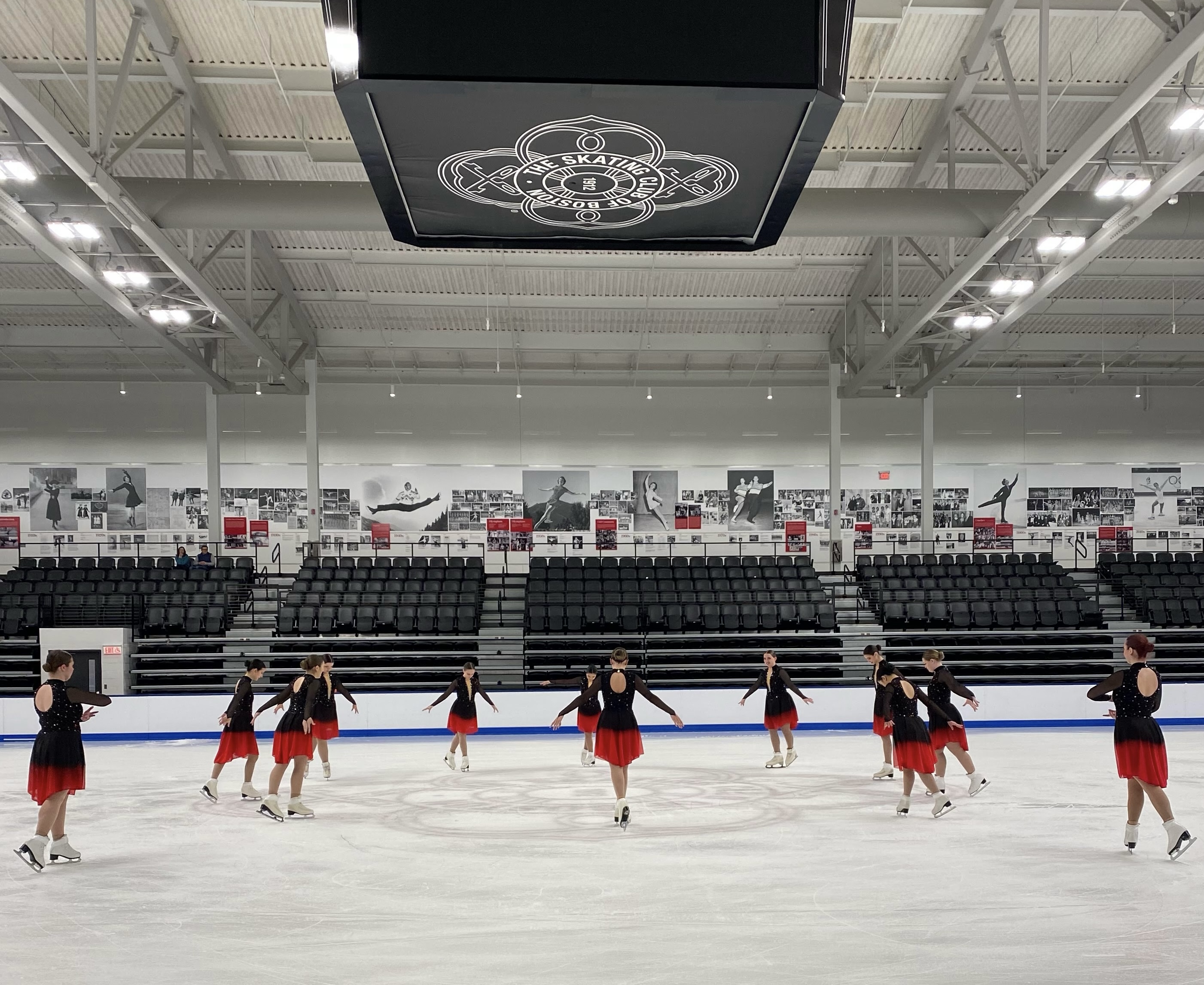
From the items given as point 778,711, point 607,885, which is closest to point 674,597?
point 778,711

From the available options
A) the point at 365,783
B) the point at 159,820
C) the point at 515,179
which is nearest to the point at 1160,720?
the point at 365,783

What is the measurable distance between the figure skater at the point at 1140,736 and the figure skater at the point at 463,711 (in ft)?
25.7

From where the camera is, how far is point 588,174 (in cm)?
427

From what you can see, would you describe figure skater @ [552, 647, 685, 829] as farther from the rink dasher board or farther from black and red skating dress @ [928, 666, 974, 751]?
the rink dasher board

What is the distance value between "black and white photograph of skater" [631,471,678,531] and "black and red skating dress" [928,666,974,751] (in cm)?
1728

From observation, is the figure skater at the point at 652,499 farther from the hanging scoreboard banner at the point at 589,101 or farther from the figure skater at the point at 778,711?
the hanging scoreboard banner at the point at 589,101

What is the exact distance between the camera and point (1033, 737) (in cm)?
1744

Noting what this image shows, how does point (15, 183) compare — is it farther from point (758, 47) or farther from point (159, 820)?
point (758, 47)

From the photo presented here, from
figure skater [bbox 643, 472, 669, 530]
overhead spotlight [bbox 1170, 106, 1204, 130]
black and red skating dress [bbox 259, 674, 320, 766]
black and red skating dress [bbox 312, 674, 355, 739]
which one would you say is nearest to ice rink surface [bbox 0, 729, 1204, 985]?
black and red skating dress [bbox 312, 674, 355, 739]

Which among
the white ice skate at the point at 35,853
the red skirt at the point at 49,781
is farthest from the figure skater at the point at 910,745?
the white ice skate at the point at 35,853

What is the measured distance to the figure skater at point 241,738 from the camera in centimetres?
1133

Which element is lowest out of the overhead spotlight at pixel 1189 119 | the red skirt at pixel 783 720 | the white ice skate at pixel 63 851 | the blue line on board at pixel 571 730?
the blue line on board at pixel 571 730

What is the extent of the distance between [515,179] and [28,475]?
27882mm

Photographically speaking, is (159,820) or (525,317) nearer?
(159,820)
